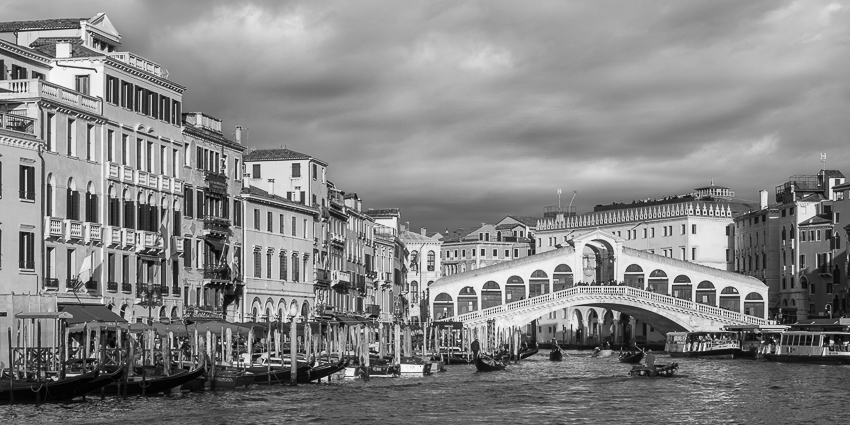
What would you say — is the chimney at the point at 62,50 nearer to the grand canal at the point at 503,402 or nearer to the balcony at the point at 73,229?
the balcony at the point at 73,229

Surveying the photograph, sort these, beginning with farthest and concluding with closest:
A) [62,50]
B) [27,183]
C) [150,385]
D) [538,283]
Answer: [538,283]
[62,50]
[27,183]
[150,385]

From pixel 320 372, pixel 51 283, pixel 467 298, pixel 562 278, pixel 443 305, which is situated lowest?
pixel 320 372

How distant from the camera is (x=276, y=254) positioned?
60.6 m

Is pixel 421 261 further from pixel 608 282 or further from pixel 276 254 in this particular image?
pixel 276 254

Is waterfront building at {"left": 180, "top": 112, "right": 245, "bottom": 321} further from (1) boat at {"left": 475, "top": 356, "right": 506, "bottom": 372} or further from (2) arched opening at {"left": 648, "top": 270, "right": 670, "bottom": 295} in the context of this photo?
(2) arched opening at {"left": 648, "top": 270, "right": 670, "bottom": 295}

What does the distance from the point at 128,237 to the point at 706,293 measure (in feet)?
155

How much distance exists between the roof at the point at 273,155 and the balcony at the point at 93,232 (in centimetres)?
2211

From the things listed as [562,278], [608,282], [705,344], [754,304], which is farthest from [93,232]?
[754,304]

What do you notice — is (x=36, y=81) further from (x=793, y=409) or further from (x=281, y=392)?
(x=793, y=409)

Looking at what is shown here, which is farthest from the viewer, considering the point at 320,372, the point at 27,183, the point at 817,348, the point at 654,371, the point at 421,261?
the point at 421,261

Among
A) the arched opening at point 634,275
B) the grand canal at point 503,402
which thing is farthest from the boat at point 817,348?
the arched opening at point 634,275

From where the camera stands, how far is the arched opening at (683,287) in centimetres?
8612

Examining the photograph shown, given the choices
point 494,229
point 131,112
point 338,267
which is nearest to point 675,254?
point 494,229

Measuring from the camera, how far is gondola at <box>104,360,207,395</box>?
125ft
